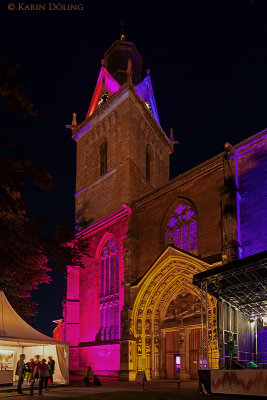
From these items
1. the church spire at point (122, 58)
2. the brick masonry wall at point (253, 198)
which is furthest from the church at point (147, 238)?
the church spire at point (122, 58)

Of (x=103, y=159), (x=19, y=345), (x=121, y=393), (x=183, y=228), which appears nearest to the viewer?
(x=121, y=393)

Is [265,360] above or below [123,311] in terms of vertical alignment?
below

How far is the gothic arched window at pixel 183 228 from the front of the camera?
72.8 ft

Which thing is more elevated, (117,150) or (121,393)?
(117,150)

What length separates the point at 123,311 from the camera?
74.3 feet

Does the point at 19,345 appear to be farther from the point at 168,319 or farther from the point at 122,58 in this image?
the point at 122,58

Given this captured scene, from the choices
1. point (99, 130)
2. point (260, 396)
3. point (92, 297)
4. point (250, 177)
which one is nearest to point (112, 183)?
point (99, 130)

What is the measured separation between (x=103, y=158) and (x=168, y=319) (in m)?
14.6

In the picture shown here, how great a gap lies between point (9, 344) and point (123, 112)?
771 inches

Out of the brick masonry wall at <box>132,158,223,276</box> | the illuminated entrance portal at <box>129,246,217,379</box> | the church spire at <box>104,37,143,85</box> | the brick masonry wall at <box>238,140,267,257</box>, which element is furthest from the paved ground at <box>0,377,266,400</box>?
the church spire at <box>104,37,143,85</box>

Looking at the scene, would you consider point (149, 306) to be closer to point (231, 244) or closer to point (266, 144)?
point (231, 244)

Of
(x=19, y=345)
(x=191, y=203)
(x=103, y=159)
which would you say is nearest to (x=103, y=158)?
(x=103, y=159)

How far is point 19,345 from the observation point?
17.9 meters

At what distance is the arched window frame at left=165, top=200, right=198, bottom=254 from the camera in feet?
72.7
